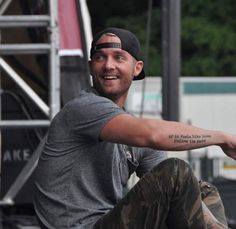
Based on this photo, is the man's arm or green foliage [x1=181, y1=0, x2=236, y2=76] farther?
green foliage [x1=181, y1=0, x2=236, y2=76]

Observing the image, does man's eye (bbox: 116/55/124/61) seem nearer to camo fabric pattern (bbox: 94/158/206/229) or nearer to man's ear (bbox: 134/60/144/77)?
man's ear (bbox: 134/60/144/77)

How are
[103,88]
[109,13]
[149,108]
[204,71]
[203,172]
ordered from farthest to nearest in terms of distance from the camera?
[109,13]
[204,71]
[149,108]
[203,172]
[103,88]

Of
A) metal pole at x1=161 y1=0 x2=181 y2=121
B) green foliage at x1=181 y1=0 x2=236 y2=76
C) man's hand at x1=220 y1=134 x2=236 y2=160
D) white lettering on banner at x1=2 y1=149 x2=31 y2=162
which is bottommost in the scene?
green foliage at x1=181 y1=0 x2=236 y2=76

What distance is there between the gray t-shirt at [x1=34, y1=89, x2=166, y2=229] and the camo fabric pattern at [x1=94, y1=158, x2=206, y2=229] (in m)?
0.15

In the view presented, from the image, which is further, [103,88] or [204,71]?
[204,71]

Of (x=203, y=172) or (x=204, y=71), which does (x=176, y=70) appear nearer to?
(x=203, y=172)

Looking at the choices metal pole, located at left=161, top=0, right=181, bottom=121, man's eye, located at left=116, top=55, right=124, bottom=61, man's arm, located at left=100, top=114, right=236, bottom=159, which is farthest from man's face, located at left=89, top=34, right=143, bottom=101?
metal pole, located at left=161, top=0, right=181, bottom=121

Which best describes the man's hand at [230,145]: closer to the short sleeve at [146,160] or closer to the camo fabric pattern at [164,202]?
the camo fabric pattern at [164,202]

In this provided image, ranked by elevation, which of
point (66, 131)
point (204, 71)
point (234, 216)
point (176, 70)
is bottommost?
point (204, 71)

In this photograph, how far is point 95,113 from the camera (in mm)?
3732

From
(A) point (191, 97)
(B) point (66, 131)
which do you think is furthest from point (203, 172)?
(B) point (66, 131)

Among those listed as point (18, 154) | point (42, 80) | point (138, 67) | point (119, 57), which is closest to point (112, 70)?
point (119, 57)

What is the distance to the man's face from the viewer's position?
3885mm

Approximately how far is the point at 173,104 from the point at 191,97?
6635mm
